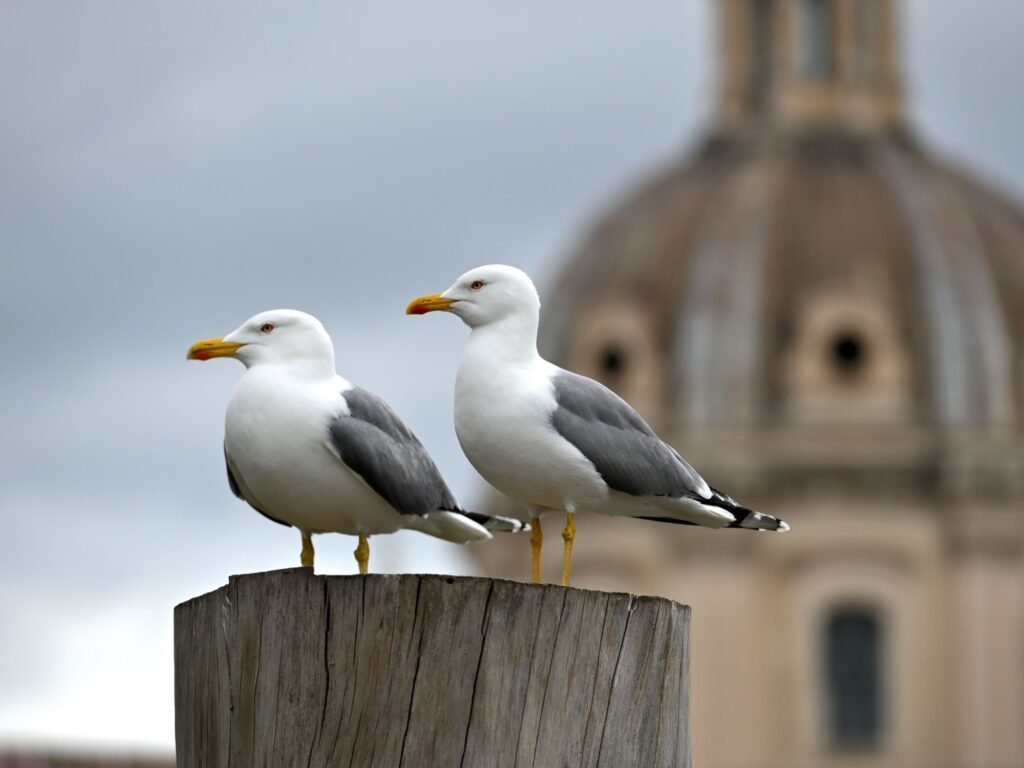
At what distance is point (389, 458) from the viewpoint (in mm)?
6500

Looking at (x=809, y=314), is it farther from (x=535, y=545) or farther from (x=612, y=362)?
(x=535, y=545)

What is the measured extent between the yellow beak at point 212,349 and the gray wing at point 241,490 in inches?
8.0

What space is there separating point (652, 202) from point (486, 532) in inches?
1862

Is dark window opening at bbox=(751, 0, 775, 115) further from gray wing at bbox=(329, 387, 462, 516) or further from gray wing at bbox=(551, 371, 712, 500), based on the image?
gray wing at bbox=(329, 387, 462, 516)

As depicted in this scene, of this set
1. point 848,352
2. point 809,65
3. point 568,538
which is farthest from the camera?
point 809,65

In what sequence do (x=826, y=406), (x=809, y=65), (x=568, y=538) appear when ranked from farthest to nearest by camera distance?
1. (x=809, y=65)
2. (x=826, y=406)
3. (x=568, y=538)

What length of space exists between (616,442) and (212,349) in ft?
2.89

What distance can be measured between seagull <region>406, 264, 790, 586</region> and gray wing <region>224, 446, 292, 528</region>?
48 centimetres

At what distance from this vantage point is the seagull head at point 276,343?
6738 millimetres

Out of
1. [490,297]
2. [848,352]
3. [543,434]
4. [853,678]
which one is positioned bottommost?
[543,434]

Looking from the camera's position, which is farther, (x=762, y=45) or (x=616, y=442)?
(x=762, y=45)

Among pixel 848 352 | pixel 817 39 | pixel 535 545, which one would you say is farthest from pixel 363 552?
pixel 817 39

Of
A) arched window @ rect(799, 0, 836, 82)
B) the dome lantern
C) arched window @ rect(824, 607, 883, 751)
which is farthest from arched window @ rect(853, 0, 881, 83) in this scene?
arched window @ rect(824, 607, 883, 751)

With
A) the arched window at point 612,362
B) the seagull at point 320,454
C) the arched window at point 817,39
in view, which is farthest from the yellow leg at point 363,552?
the arched window at point 817,39
